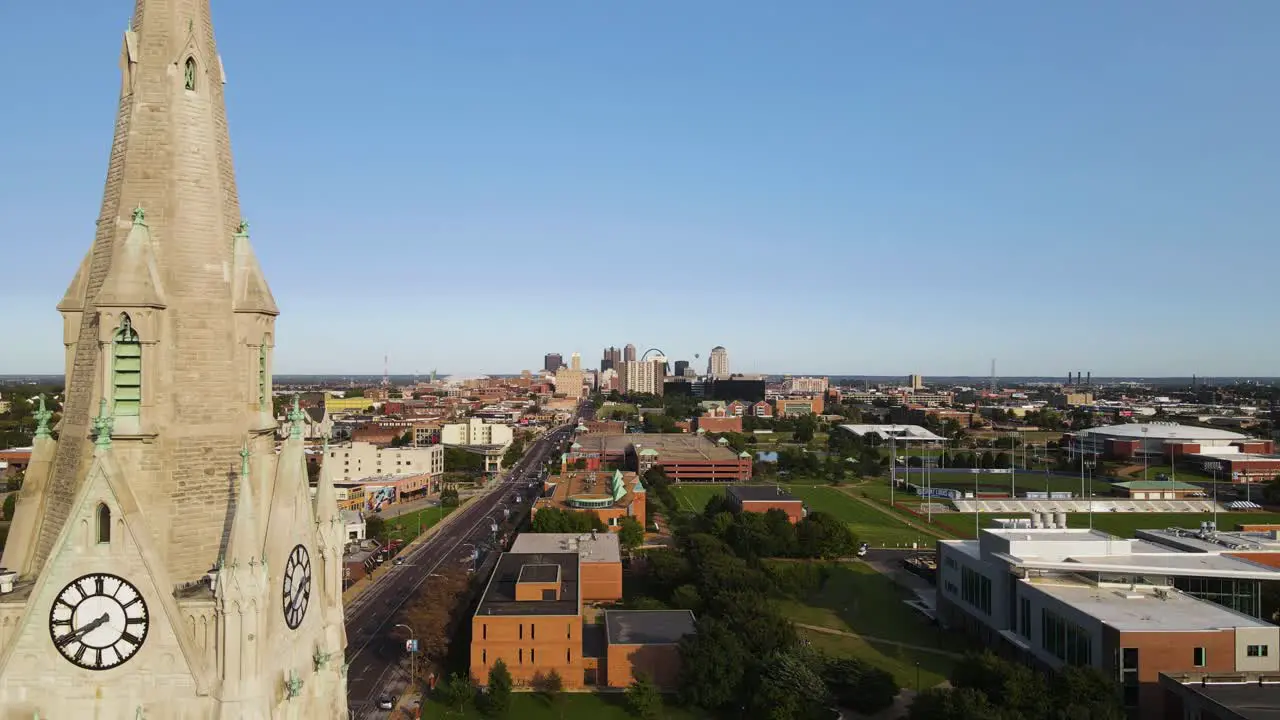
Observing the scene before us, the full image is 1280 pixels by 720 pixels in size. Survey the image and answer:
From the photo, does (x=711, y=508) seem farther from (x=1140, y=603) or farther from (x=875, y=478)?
(x=875, y=478)

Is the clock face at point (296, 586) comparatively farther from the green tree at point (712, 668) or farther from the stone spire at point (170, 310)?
the green tree at point (712, 668)

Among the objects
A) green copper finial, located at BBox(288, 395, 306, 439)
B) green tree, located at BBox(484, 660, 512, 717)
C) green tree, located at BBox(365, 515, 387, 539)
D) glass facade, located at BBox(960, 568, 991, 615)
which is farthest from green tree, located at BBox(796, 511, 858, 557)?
green copper finial, located at BBox(288, 395, 306, 439)

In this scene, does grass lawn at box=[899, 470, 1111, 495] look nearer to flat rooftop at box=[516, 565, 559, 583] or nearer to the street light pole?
flat rooftop at box=[516, 565, 559, 583]

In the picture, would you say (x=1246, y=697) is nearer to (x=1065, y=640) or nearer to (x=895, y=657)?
(x=1065, y=640)

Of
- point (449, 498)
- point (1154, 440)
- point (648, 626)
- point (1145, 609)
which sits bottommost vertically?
point (449, 498)

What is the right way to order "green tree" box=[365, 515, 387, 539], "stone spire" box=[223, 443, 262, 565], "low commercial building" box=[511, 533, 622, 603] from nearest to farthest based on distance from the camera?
"stone spire" box=[223, 443, 262, 565] → "low commercial building" box=[511, 533, 622, 603] → "green tree" box=[365, 515, 387, 539]

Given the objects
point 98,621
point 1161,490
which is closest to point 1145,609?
point 98,621
